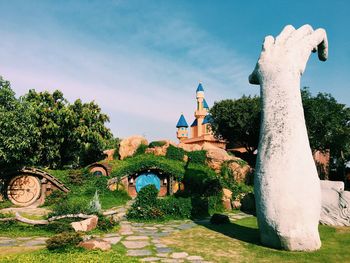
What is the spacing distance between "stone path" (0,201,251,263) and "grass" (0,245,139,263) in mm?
423

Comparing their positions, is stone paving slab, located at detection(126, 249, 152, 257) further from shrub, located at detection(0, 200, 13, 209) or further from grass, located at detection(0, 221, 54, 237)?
shrub, located at detection(0, 200, 13, 209)

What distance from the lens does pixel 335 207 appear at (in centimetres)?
1007

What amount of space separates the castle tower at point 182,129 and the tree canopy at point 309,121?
13.4 m

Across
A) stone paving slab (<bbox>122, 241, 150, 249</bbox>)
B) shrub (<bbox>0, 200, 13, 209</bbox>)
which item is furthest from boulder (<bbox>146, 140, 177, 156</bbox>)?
stone paving slab (<bbox>122, 241, 150, 249</bbox>)

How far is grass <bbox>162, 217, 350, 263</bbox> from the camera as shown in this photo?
633 cm

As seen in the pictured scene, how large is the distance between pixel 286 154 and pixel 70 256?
553cm

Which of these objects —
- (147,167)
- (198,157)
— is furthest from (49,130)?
(198,157)

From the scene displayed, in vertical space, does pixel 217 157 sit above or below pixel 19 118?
below

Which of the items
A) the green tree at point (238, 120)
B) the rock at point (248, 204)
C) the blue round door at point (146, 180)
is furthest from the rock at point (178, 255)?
the green tree at point (238, 120)

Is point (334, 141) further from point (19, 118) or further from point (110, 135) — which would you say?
point (19, 118)

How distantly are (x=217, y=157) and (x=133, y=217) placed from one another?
10506 mm

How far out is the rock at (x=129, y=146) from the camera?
22.0 metres

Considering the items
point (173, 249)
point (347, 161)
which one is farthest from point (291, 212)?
point (347, 161)

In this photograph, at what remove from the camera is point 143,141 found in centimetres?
2312
